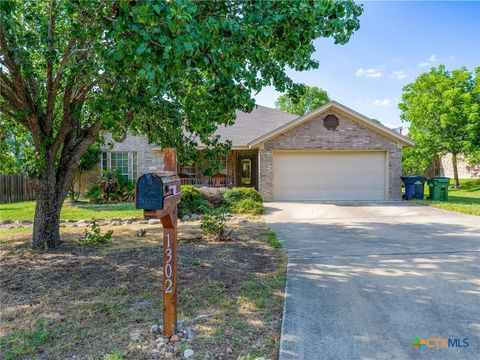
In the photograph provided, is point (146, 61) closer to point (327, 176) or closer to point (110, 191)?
point (327, 176)

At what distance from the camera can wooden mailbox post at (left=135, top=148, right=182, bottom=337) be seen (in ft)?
8.25

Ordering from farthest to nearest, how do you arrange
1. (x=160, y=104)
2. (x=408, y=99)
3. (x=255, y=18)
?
(x=408, y=99) < (x=160, y=104) < (x=255, y=18)

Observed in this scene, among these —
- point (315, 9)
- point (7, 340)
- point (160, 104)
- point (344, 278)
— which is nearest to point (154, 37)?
point (315, 9)

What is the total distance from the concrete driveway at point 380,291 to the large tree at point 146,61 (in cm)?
248

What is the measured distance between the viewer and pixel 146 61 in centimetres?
293

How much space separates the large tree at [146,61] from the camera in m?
2.92

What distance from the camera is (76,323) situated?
11.0 feet

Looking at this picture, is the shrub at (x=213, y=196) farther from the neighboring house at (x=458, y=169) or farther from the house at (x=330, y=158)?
the neighboring house at (x=458, y=169)

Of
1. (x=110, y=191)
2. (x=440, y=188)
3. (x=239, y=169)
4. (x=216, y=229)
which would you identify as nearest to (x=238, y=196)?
(x=216, y=229)

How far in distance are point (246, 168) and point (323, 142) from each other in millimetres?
4584

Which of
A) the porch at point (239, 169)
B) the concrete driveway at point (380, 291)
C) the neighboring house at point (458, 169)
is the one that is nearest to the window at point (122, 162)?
the porch at point (239, 169)

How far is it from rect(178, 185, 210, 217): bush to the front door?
5986 millimetres

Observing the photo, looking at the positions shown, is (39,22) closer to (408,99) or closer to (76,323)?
(76,323)

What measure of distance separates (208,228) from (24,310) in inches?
150
